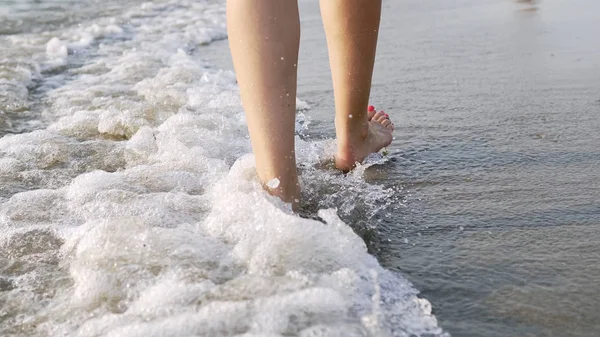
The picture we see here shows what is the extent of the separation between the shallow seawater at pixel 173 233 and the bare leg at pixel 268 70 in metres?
0.12

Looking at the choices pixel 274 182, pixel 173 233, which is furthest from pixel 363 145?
pixel 173 233

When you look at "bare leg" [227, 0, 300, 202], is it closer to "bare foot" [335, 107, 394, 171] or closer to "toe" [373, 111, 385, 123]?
"bare foot" [335, 107, 394, 171]

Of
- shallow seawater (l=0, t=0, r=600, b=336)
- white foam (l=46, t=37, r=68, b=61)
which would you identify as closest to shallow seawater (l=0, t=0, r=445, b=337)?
shallow seawater (l=0, t=0, r=600, b=336)

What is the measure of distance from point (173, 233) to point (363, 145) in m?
0.86

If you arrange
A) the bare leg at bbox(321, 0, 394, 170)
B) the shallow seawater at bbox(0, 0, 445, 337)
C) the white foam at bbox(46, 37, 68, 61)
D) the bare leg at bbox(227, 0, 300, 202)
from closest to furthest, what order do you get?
the shallow seawater at bbox(0, 0, 445, 337), the bare leg at bbox(227, 0, 300, 202), the bare leg at bbox(321, 0, 394, 170), the white foam at bbox(46, 37, 68, 61)

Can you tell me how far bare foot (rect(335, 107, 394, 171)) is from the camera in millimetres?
2107

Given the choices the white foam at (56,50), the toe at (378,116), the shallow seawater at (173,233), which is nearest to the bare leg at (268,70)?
the shallow seawater at (173,233)

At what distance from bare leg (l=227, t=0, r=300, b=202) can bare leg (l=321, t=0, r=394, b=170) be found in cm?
45

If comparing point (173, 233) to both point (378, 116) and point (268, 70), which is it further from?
point (378, 116)

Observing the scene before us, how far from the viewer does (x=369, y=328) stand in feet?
3.69

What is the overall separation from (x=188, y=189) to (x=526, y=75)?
6.42 feet

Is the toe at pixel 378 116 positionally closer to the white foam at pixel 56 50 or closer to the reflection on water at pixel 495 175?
the reflection on water at pixel 495 175

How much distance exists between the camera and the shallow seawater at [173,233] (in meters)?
1.17

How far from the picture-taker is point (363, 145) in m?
2.15
